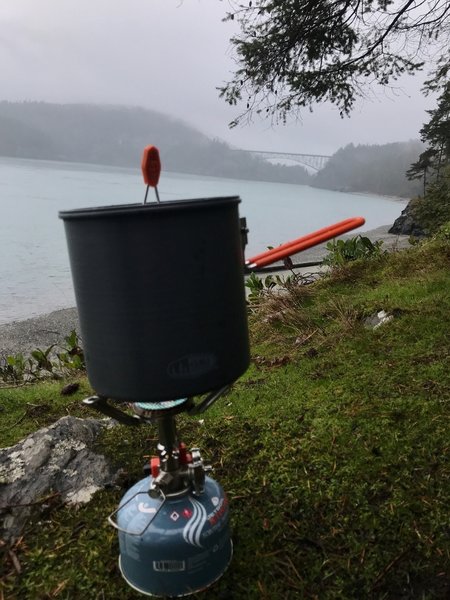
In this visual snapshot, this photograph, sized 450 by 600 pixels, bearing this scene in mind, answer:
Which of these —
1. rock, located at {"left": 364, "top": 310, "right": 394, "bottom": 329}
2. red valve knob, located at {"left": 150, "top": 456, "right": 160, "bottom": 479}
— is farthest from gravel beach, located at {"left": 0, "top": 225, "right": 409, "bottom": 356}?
red valve knob, located at {"left": 150, "top": 456, "right": 160, "bottom": 479}

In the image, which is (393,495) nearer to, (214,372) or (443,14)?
(214,372)

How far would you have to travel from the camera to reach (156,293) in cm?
151

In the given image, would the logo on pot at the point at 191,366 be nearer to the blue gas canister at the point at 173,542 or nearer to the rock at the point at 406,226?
the blue gas canister at the point at 173,542

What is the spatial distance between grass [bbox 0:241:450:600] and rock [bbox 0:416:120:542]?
0.08 metres

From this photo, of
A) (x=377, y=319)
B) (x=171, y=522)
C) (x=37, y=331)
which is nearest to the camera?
(x=171, y=522)

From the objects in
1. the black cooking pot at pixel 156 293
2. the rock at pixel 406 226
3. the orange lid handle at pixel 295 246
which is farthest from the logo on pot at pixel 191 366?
the rock at pixel 406 226

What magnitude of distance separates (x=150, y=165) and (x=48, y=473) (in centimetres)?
159

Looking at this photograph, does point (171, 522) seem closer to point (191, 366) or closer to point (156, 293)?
point (191, 366)

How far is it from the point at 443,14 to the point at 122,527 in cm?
640

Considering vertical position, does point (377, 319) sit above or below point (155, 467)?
below

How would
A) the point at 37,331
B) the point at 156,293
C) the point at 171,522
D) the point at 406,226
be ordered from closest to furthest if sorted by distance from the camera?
the point at 156,293 → the point at 171,522 → the point at 37,331 → the point at 406,226

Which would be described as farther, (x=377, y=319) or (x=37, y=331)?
(x=37, y=331)

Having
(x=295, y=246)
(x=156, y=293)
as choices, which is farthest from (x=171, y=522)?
(x=295, y=246)

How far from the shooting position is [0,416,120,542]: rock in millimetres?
2250
